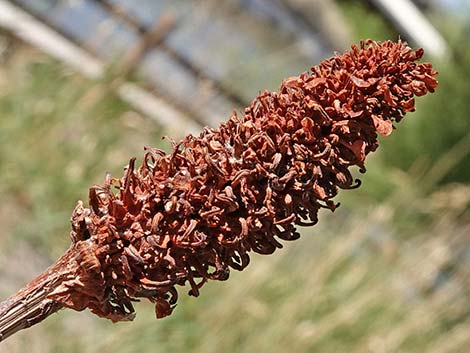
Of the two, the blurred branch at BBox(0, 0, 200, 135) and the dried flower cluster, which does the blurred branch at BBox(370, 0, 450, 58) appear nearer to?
the blurred branch at BBox(0, 0, 200, 135)

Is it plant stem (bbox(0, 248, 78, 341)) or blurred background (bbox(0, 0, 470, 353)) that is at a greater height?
blurred background (bbox(0, 0, 470, 353))

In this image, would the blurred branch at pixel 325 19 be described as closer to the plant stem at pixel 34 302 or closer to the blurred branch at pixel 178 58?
the blurred branch at pixel 178 58

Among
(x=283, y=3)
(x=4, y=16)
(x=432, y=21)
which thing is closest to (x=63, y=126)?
(x=4, y=16)

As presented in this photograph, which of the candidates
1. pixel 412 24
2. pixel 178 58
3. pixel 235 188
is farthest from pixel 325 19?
pixel 235 188

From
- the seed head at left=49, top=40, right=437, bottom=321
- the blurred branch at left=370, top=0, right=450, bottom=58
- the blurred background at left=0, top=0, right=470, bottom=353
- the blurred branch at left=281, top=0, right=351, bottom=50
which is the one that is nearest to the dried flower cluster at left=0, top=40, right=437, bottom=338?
the seed head at left=49, top=40, right=437, bottom=321

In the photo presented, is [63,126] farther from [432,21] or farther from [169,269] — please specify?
[432,21]

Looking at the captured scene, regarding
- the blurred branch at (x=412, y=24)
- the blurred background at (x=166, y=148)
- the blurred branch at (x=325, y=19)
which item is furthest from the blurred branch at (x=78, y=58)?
the blurred branch at (x=412, y=24)

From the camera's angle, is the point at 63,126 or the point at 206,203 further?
the point at 63,126

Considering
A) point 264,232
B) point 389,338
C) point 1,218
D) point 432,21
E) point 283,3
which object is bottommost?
point 264,232
